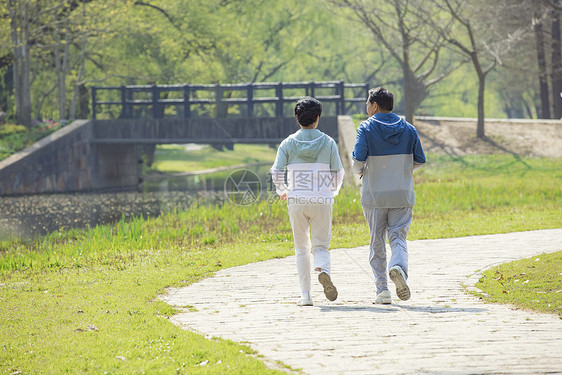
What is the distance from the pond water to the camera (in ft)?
59.8

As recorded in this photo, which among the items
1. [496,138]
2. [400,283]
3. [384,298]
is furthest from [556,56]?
[400,283]

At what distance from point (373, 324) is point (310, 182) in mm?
1444

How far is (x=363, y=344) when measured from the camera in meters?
5.28

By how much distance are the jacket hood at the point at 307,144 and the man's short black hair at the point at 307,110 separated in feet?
0.30

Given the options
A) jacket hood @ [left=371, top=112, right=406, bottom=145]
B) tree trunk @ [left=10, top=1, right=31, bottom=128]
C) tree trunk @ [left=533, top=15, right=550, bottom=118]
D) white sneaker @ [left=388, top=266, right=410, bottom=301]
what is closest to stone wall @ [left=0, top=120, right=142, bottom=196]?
tree trunk @ [left=10, top=1, right=31, bottom=128]

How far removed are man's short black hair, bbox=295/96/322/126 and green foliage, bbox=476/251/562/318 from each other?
2349mm

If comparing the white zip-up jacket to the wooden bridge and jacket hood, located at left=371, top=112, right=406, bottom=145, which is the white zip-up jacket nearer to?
jacket hood, located at left=371, top=112, right=406, bottom=145

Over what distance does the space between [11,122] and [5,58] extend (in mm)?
3089

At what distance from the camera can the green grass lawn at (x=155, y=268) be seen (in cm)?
522

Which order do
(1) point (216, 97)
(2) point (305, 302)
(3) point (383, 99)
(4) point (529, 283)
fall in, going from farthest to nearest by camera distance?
(1) point (216, 97), (4) point (529, 283), (3) point (383, 99), (2) point (305, 302)

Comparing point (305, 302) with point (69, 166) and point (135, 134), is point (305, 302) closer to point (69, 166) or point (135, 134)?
point (69, 166)

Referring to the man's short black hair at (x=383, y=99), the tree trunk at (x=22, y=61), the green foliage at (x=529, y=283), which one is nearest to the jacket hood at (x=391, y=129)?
the man's short black hair at (x=383, y=99)

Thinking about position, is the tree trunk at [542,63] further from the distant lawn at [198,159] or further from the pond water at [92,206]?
the distant lawn at [198,159]

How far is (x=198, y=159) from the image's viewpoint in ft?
168
